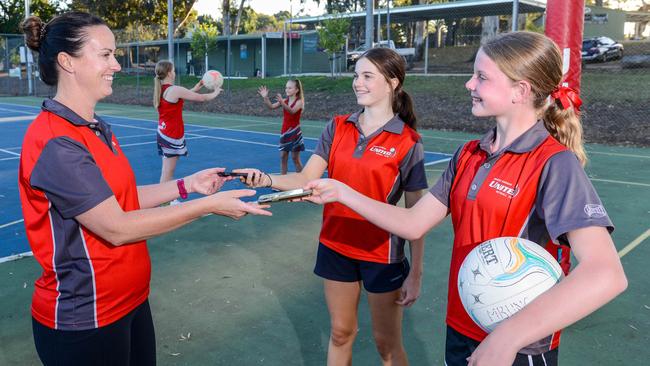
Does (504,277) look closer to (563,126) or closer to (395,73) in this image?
(563,126)

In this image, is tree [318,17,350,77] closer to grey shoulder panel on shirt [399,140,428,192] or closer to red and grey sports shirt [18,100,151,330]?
grey shoulder panel on shirt [399,140,428,192]

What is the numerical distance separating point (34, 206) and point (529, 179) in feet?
6.03

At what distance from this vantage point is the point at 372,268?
3.31 metres

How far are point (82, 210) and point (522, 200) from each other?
158 cm

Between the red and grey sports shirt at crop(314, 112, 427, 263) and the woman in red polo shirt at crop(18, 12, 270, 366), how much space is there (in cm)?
90

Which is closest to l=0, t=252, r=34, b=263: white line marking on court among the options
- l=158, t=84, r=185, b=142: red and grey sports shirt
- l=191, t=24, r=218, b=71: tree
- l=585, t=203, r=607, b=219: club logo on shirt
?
l=158, t=84, r=185, b=142: red and grey sports shirt

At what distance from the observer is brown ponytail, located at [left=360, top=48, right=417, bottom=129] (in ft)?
11.8

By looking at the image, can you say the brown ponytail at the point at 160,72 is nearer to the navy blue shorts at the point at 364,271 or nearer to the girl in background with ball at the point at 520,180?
the navy blue shorts at the point at 364,271

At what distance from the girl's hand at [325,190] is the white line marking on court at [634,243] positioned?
4.50 meters

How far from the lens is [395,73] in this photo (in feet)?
Answer: 12.0

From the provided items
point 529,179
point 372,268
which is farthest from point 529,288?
point 372,268

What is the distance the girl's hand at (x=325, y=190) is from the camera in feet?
8.75

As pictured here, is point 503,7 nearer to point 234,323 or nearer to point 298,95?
point 298,95

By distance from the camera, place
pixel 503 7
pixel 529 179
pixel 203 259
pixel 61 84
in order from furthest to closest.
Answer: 1. pixel 503 7
2. pixel 203 259
3. pixel 61 84
4. pixel 529 179
